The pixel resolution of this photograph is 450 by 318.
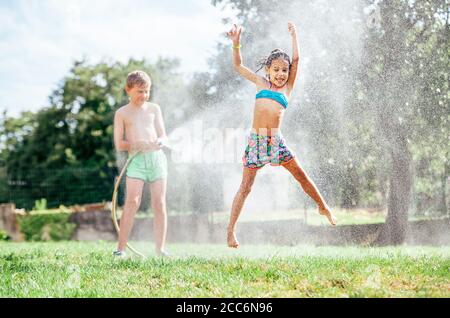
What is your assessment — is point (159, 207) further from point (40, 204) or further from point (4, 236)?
point (40, 204)

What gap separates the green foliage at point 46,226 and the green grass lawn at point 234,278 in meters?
7.57

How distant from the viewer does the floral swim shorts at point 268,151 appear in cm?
482

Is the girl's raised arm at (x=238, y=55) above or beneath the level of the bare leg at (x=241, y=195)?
above

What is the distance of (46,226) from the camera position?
1284 centimetres

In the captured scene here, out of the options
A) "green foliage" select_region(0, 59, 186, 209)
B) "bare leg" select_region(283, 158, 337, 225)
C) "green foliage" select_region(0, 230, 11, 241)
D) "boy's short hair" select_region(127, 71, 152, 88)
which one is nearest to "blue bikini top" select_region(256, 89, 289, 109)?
"bare leg" select_region(283, 158, 337, 225)

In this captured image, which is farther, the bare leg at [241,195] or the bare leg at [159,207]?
the bare leg at [159,207]

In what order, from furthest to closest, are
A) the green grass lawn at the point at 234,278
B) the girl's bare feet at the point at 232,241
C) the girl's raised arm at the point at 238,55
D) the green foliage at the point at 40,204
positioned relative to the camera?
the green foliage at the point at 40,204
the girl's bare feet at the point at 232,241
the girl's raised arm at the point at 238,55
the green grass lawn at the point at 234,278

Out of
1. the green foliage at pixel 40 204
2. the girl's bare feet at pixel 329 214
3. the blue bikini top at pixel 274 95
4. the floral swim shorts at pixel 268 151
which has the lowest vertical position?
the green foliage at pixel 40 204

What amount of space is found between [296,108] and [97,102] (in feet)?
66.1

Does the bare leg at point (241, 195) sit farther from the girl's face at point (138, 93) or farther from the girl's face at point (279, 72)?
the girl's face at point (138, 93)

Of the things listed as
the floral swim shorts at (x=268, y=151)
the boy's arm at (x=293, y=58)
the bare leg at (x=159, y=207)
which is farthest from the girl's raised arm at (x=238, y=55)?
the bare leg at (x=159, y=207)

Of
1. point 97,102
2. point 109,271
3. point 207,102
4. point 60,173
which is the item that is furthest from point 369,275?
point 97,102

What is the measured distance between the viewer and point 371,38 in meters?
8.57
